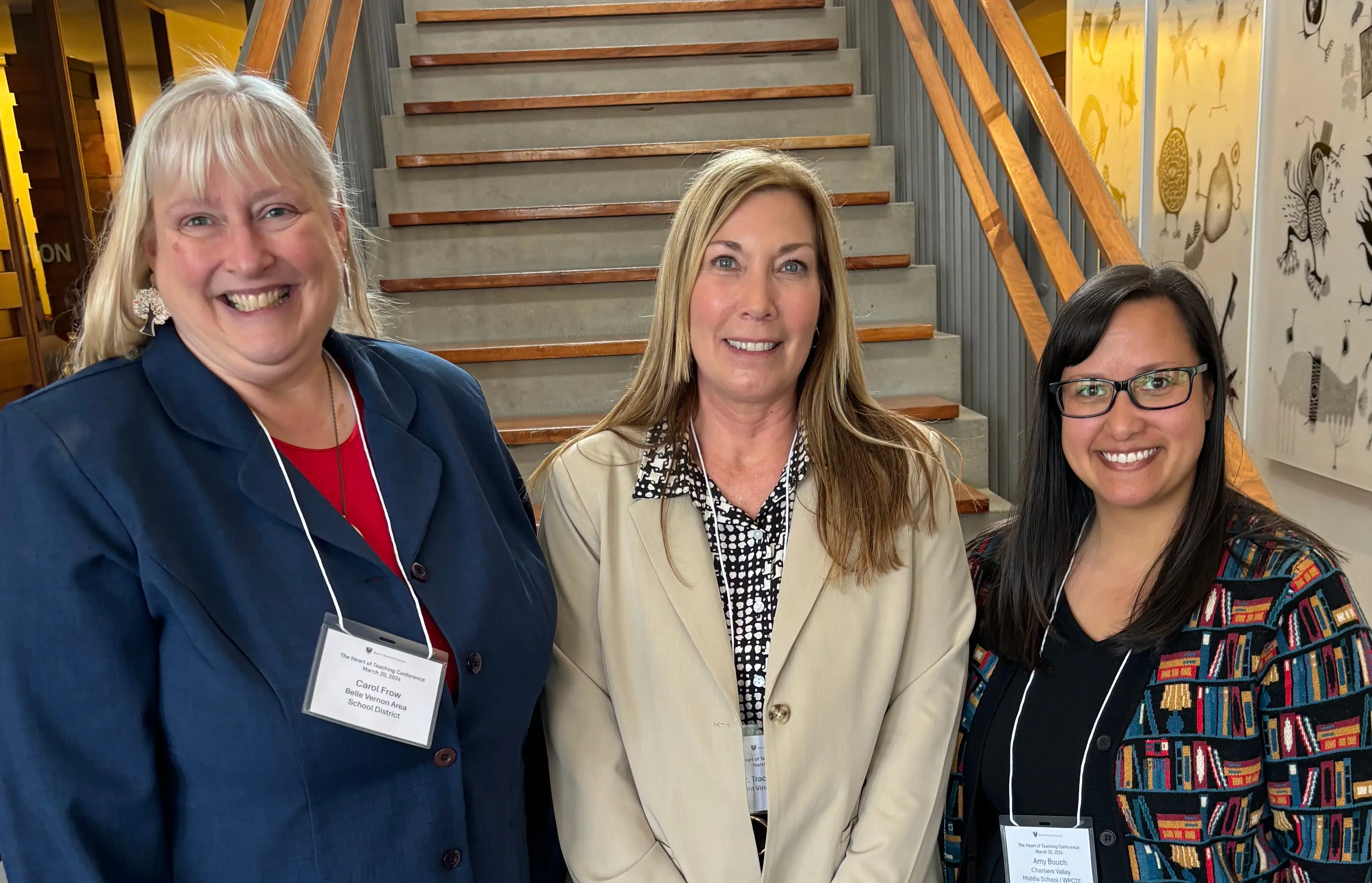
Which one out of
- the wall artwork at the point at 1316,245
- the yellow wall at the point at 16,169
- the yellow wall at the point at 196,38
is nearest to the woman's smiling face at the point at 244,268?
the wall artwork at the point at 1316,245

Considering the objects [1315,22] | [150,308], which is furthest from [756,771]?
[1315,22]

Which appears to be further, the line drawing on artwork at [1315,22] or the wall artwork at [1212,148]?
the wall artwork at [1212,148]

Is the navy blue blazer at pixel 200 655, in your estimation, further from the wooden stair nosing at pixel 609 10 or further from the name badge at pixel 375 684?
the wooden stair nosing at pixel 609 10

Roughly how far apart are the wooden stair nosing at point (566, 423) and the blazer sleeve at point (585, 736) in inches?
57.9

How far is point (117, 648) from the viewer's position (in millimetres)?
1120

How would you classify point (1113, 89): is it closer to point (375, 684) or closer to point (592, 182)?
point (592, 182)

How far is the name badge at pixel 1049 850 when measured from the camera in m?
1.48

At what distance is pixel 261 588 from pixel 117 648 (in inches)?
6.0

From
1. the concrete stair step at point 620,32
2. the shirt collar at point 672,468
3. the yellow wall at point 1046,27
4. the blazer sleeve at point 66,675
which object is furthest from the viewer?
the yellow wall at point 1046,27

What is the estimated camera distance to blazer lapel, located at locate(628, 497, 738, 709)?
1514 millimetres

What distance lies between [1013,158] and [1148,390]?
1.45 metres

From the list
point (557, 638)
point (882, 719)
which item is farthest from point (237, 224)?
point (882, 719)

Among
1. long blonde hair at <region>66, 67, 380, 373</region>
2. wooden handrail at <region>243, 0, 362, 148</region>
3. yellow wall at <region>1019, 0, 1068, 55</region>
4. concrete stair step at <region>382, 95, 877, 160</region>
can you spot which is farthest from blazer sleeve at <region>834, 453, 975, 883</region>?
yellow wall at <region>1019, 0, 1068, 55</region>

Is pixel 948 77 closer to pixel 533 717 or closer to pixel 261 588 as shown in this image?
pixel 533 717
